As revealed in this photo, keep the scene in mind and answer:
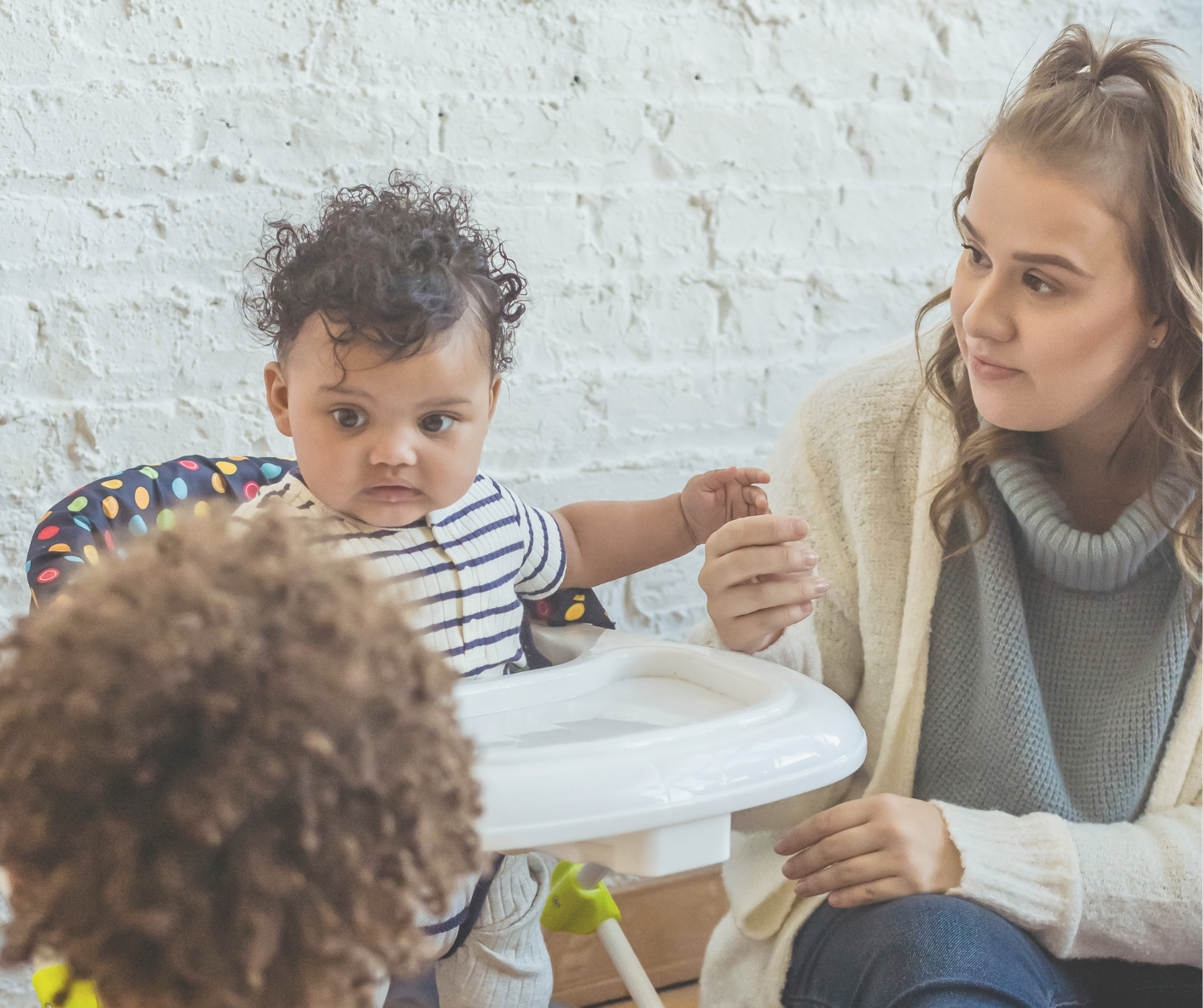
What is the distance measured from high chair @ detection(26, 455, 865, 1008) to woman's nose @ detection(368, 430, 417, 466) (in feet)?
0.44

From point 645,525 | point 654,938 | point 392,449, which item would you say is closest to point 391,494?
point 392,449

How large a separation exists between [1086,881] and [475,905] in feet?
1.67

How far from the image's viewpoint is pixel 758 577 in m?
0.97

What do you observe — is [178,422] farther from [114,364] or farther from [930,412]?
[930,412]

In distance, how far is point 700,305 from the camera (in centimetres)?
148

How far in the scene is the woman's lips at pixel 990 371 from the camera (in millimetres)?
960

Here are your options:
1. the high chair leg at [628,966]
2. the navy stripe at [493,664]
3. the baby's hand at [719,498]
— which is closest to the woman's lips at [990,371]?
the baby's hand at [719,498]

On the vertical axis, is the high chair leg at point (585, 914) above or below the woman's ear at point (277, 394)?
below

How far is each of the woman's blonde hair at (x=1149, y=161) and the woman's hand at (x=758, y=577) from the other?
1.11 feet

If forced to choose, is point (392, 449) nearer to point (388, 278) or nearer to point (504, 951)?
point (388, 278)

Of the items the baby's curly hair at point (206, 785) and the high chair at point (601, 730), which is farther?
the high chair at point (601, 730)

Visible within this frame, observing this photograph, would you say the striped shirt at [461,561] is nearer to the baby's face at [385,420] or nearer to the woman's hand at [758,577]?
the baby's face at [385,420]

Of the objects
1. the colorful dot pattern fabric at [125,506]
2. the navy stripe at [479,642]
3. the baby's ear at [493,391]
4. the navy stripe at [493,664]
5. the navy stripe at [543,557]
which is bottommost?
the navy stripe at [493,664]

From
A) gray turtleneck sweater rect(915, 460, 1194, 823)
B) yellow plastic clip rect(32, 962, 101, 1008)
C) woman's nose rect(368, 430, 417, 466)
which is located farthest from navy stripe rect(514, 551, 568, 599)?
yellow plastic clip rect(32, 962, 101, 1008)
